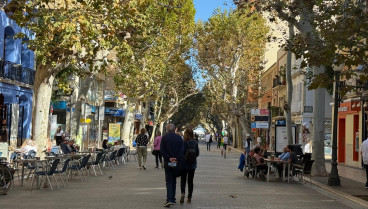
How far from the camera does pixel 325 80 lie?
1630 centimetres

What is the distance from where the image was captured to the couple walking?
14.3 meters

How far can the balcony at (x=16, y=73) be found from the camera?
1252 inches

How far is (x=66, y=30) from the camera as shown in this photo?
59.7ft

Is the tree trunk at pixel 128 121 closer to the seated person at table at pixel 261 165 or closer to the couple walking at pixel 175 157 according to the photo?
the seated person at table at pixel 261 165

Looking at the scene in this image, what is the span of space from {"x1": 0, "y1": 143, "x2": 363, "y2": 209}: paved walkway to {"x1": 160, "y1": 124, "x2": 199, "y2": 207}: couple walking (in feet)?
1.33

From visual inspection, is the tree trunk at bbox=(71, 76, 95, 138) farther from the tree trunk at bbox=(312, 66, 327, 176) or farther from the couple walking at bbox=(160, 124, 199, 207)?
the couple walking at bbox=(160, 124, 199, 207)

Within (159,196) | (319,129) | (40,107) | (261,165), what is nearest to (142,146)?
(40,107)

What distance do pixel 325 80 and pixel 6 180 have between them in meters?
8.30

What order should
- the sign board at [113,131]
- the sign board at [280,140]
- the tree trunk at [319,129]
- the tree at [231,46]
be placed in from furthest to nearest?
1. the tree at [231,46]
2. the sign board at [113,131]
3. the sign board at [280,140]
4. the tree trunk at [319,129]

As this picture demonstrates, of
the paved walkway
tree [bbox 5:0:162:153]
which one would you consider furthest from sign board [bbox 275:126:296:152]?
tree [bbox 5:0:162:153]

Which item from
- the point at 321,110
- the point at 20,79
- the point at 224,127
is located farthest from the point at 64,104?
the point at 224,127

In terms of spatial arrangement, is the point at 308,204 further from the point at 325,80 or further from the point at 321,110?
the point at 321,110

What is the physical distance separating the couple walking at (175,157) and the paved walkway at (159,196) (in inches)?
16.0

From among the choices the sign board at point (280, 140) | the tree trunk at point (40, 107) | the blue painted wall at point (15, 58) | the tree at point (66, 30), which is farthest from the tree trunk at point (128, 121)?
the tree at point (66, 30)
